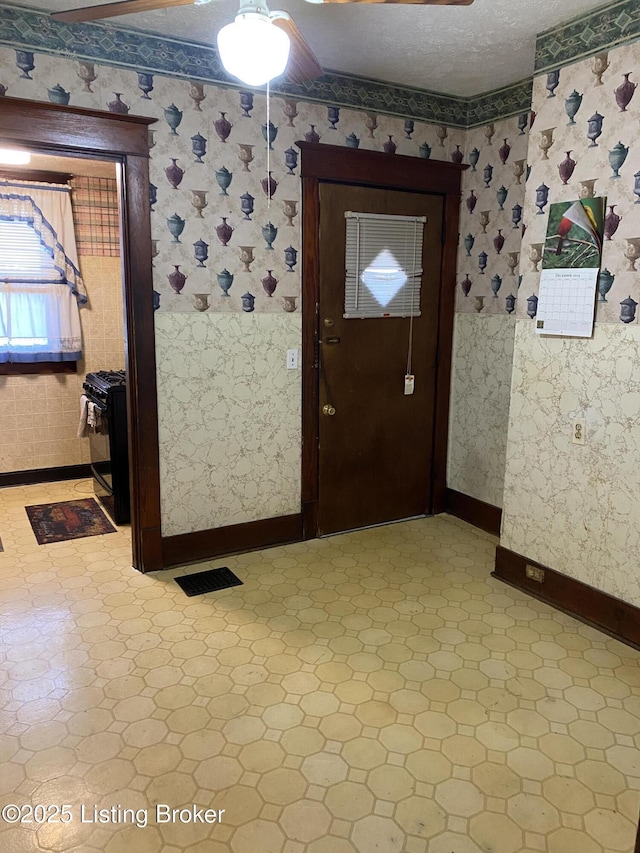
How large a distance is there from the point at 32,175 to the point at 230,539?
3218 millimetres

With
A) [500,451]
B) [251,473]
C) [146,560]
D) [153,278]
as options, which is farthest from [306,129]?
[146,560]

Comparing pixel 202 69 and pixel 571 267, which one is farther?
pixel 202 69

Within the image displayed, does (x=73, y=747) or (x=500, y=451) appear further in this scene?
(x=500, y=451)

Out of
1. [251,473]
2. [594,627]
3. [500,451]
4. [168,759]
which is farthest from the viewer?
[500,451]

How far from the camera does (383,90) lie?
11.9 feet

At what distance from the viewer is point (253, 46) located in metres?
1.67

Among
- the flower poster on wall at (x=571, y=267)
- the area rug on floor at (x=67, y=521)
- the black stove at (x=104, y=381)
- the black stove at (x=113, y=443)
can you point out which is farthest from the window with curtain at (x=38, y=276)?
the flower poster on wall at (x=571, y=267)

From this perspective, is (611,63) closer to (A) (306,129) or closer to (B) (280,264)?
(A) (306,129)

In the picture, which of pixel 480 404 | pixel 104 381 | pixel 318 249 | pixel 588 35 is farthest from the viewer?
pixel 104 381

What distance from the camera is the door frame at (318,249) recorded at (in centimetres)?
353

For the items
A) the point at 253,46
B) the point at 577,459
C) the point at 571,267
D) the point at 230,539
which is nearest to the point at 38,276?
the point at 230,539

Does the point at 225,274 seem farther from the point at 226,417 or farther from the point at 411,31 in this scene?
the point at 411,31

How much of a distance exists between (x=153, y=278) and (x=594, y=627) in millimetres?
2751

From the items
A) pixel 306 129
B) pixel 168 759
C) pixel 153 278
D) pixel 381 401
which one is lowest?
pixel 168 759
